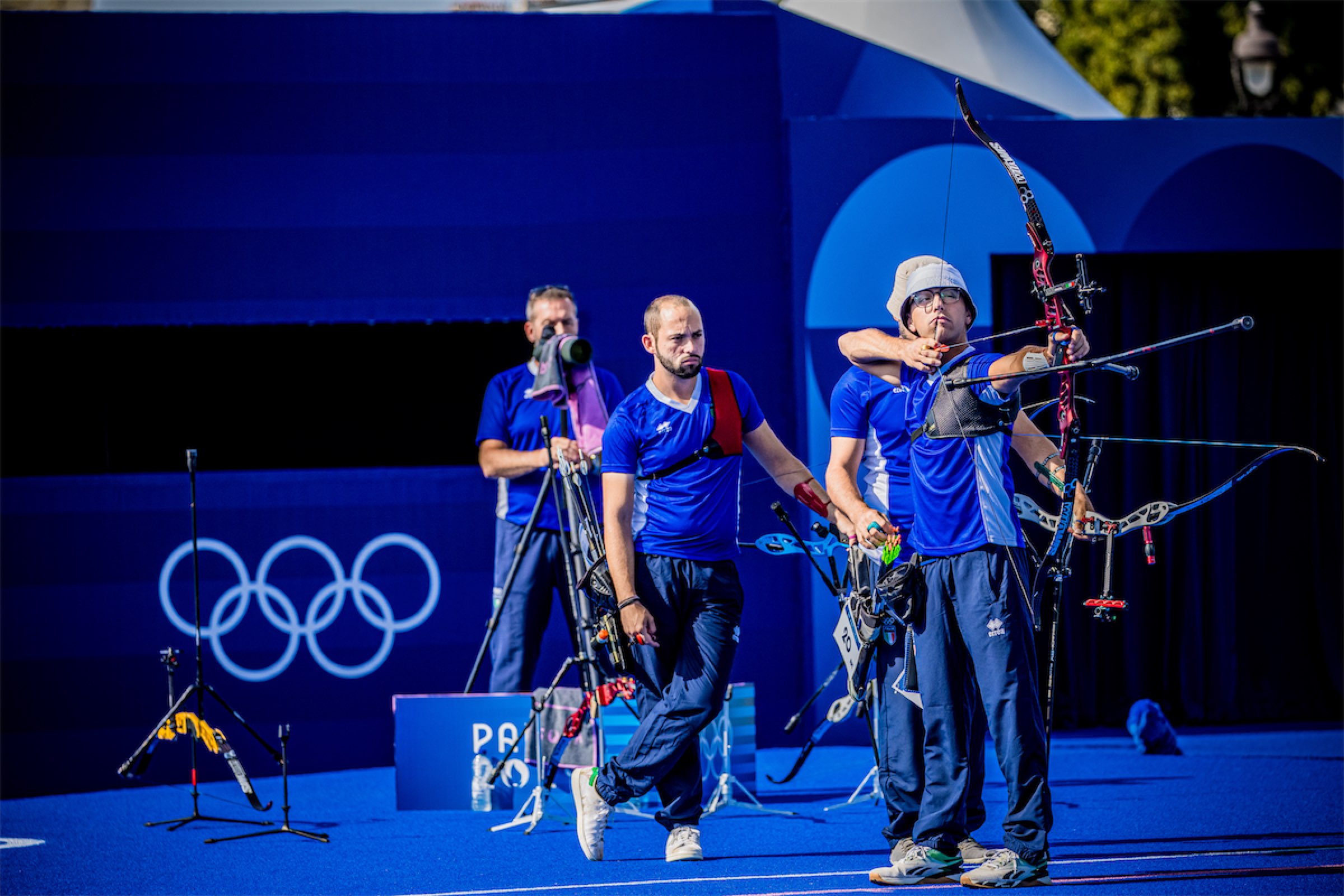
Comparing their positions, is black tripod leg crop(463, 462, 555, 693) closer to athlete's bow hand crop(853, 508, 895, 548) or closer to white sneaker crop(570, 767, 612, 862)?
white sneaker crop(570, 767, 612, 862)

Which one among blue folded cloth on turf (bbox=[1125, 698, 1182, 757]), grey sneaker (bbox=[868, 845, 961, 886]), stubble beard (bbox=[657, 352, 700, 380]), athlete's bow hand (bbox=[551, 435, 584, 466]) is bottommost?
blue folded cloth on turf (bbox=[1125, 698, 1182, 757])

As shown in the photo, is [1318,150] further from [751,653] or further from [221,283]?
[221,283]

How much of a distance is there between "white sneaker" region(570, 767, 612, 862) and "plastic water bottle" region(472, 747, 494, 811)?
1042 millimetres

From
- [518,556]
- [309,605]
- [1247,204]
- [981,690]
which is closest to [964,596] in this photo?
[981,690]

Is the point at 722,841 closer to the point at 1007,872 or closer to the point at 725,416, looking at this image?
the point at 1007,872

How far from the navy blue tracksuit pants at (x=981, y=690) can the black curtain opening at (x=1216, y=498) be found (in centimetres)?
332

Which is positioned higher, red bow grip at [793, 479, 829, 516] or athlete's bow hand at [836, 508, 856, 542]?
red bow grip at [793, 479, 829, 516]

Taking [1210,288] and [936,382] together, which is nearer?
[936,382]

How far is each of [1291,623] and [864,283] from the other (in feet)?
9.23

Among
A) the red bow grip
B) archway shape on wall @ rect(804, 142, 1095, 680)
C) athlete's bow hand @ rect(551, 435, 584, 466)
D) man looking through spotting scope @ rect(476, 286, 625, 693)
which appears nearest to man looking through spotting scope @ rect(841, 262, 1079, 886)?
the red bow grip

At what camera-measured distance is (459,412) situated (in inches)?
278

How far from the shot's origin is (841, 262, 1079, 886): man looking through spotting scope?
13.2 ft

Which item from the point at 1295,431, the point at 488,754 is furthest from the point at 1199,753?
the point at 488,754

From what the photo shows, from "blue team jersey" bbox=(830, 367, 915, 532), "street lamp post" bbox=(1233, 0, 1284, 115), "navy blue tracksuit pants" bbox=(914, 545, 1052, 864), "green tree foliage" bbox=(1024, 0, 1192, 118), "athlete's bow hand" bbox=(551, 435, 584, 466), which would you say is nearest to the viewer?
"navy blue tracksuit pants" bbox=(914, 545, 1052, 864)
